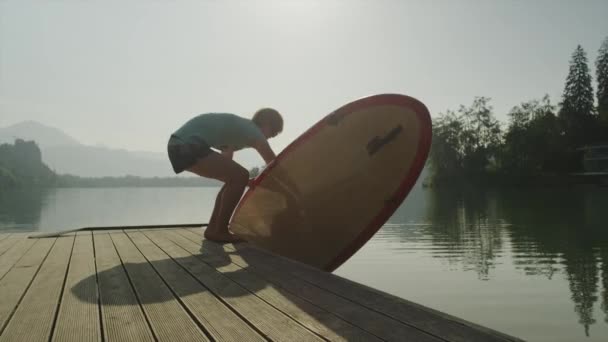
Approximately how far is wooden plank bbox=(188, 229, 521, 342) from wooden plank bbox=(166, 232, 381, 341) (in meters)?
0.23

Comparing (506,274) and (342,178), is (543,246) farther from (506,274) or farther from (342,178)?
(342,178)

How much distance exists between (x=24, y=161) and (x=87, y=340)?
677ft

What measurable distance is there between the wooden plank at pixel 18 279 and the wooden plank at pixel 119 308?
41 cm

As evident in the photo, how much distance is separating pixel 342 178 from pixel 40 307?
9.63 ft

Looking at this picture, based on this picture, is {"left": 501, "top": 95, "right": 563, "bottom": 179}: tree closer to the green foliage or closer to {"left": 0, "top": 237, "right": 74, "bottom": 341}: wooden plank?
the green foliage

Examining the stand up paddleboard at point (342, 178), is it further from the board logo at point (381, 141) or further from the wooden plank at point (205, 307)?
the wooden plank at point (205, 307)

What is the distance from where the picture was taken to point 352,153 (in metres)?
4.47

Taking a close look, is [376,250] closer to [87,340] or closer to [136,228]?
[136,228]

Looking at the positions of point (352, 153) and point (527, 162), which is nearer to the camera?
point (352, 153)

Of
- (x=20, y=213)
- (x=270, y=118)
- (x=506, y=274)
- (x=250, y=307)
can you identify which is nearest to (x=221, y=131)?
(x=270, y=118)

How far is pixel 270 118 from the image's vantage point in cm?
459

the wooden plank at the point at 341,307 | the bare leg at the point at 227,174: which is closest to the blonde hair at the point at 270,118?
the bare leg at the point at 227,174

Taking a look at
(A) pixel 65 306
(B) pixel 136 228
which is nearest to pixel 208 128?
(A) pixel 65 306

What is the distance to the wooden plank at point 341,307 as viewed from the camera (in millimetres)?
1700
